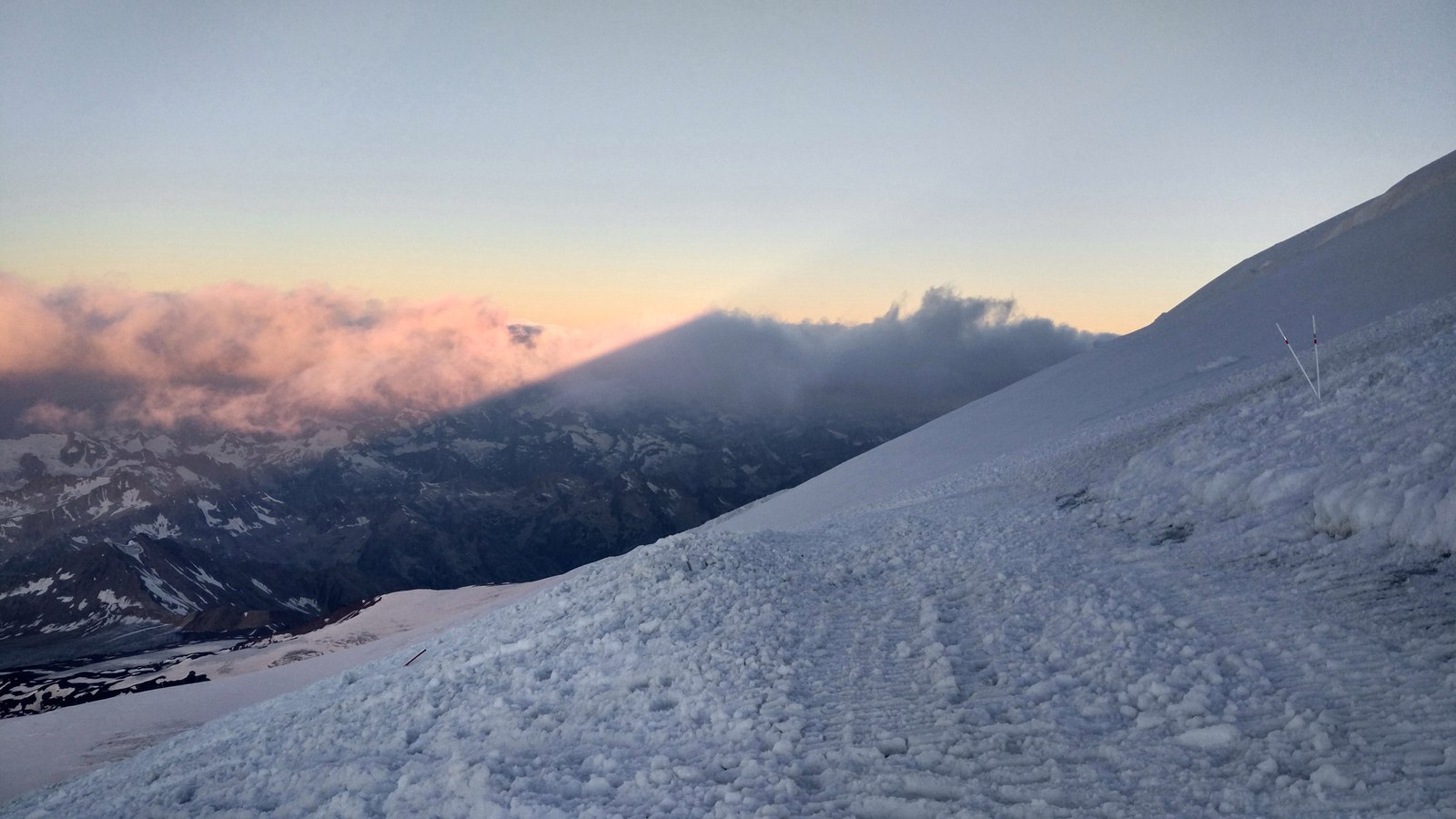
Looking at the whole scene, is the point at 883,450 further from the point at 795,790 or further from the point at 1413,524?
the point at 795,790

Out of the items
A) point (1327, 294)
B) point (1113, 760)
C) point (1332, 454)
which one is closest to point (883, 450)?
point (1327, 294)

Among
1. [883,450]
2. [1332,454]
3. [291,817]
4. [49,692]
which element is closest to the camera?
[291,817]

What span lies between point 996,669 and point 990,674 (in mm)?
151

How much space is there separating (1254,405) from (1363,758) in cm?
1269

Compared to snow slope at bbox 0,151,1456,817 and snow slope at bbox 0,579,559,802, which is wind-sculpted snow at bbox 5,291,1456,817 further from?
snow slope at bbox 0,579,559,802

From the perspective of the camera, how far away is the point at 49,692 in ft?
261

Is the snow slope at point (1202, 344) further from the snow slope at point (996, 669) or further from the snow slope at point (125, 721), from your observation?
the snow slope at point (125, 721)

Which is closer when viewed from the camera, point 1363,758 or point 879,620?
point 1363,758

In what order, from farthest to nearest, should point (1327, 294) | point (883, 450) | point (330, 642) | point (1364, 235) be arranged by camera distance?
point (330, 642) → point (883, 450) → point (1364, 235) → point (1327, 294)

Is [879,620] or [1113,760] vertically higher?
[879,620]

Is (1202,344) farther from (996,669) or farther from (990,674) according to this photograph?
(990,674)

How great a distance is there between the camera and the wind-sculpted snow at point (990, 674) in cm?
654

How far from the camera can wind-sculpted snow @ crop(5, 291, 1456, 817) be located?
6535 millimetres

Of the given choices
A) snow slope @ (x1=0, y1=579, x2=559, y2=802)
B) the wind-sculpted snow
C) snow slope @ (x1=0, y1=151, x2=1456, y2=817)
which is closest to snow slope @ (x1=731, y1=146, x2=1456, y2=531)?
snow slope @ (x1=0, y1=151, x2=1456, y2=817)
